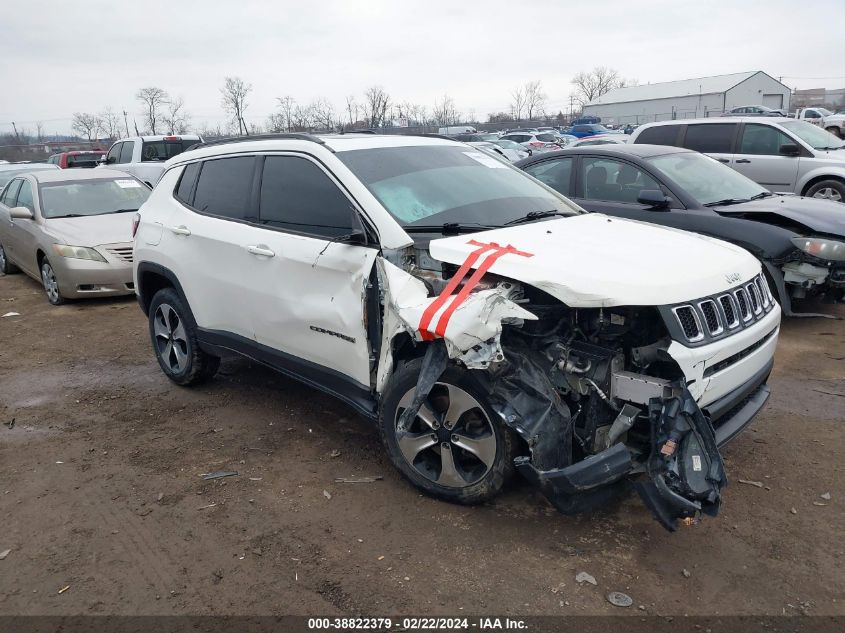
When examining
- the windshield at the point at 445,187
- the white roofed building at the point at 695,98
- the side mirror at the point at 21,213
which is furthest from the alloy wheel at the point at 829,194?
the white roofed building at the point at 695,98

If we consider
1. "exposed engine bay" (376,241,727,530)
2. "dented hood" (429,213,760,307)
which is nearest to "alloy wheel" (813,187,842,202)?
"dented hood" (429,213,760,307)

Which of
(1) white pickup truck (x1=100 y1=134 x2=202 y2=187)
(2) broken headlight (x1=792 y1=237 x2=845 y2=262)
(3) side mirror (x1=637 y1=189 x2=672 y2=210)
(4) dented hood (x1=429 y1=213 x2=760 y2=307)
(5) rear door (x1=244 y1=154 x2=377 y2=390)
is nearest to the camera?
(4) dented hood (x1=429 y1=213 x2=760 y2=307)

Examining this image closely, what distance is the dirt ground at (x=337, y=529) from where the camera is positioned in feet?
9.48

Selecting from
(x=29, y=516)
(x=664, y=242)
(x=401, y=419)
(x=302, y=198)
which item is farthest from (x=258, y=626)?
(x=664, y=242)

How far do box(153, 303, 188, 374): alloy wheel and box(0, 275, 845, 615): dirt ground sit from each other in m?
0.45

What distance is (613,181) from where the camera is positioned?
6.92m

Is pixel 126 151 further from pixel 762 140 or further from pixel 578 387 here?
pixel 578 387

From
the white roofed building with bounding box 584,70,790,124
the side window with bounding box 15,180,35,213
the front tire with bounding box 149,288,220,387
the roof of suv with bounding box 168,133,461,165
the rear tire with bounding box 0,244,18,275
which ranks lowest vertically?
the rear tire with bounding box 0,244,18,275

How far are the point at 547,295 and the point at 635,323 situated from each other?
1.45 feet

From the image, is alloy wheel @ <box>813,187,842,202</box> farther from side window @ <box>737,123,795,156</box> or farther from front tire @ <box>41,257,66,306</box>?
front tire @ <box>41,257,66,306</box>

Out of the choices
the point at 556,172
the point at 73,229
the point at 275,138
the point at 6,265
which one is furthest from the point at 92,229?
the point at 556,172

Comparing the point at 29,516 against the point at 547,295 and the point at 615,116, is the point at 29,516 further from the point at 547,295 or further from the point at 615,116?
the point at 615,116

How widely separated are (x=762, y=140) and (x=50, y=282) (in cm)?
1038

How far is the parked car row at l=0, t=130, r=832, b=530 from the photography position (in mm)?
3014
